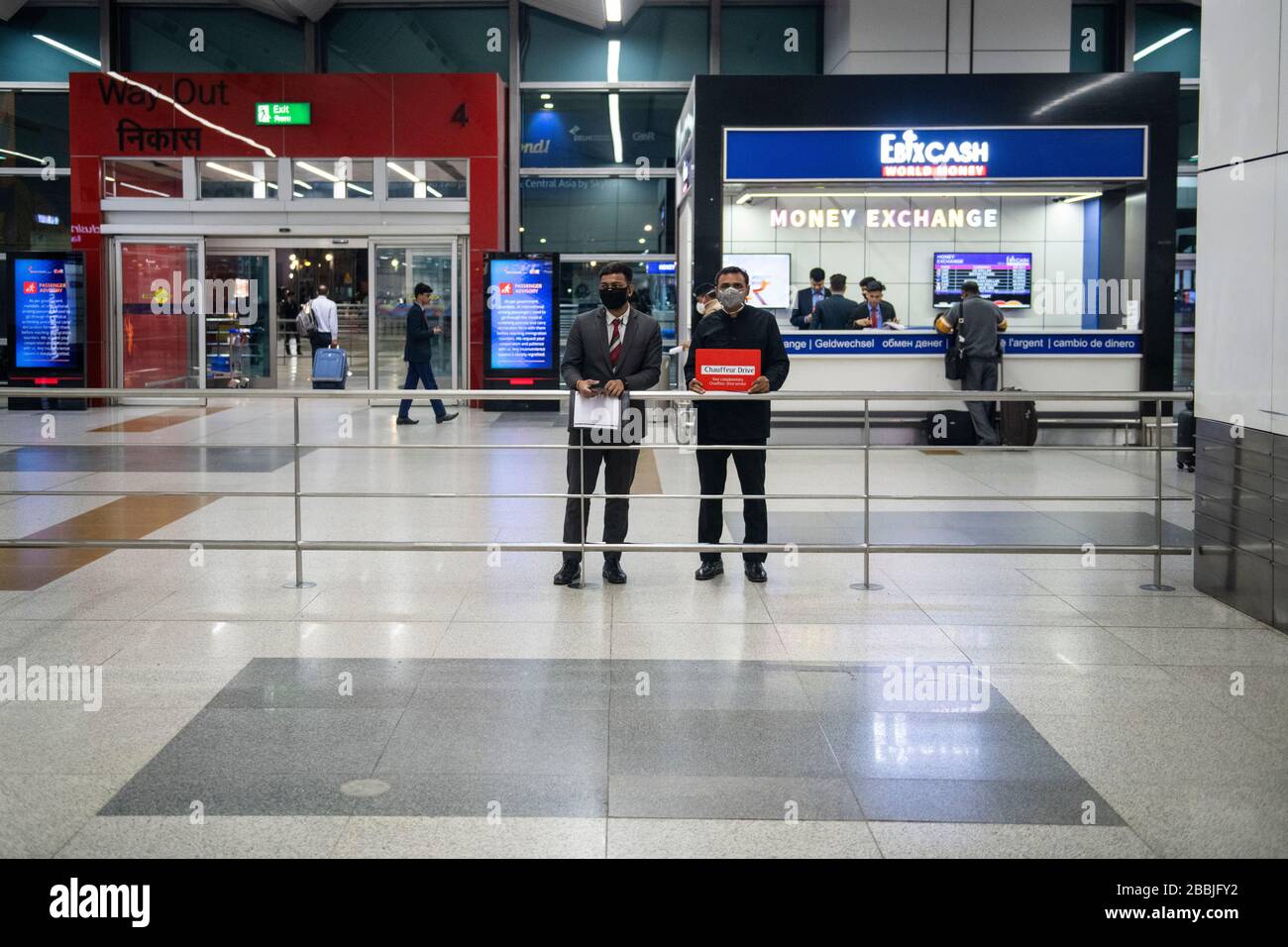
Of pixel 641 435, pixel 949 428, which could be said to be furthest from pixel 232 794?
pixel 949 428

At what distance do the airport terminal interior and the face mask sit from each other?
3 centimetres

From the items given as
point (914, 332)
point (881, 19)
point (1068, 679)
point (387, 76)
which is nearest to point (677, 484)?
point (914, 332)

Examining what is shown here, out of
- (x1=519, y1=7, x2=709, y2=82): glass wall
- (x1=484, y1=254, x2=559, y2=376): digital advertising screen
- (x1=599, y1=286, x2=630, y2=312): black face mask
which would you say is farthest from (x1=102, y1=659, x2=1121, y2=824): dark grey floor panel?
(x1=519, y1=7, x2=709, y2=82): glass wall

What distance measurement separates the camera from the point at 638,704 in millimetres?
5199

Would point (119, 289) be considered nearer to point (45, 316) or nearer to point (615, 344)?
point (45, 316)

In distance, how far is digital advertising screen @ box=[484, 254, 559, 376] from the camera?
1894 centimetres

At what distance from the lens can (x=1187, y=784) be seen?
170 inches

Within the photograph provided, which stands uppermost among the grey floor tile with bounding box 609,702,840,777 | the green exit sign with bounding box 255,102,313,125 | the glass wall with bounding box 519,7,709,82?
the glass wall with bounding box 519,7,709,82

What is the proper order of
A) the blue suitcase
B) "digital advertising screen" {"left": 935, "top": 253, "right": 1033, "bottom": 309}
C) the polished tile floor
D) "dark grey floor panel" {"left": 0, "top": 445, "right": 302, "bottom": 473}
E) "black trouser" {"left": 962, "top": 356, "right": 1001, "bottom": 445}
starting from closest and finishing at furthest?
the polished tile floor, "dark grey floor panel" {"left": 0, "top": 445, "right": 302, "bottom": 473}, "black trouser" {"left": 962, "top": 356, "right": 1001, "bottom": 445}, "digital advertising screen" {"left": 935, "top": 253, "right": 1033, "bottom": 309}, the blue suitcase

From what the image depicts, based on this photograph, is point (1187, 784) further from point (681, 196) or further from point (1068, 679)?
point (681, 196)

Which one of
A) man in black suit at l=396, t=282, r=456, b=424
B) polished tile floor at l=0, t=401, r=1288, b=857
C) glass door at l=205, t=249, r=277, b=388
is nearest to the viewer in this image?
polished tile floor at l=0, t=401, r=1288, b=857

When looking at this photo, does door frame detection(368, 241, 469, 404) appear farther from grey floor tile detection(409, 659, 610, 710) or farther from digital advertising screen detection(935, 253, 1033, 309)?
grey floor tile detection(409, 659, 610, 710)

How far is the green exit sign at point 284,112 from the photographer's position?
1927 cm

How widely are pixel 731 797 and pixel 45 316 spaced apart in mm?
17605
